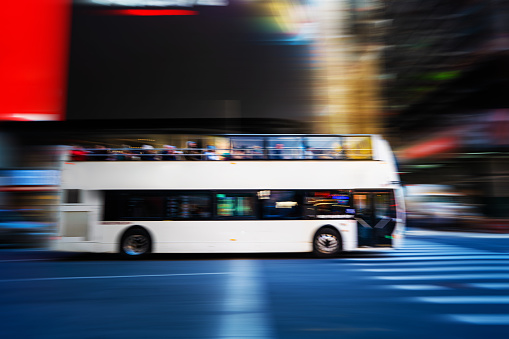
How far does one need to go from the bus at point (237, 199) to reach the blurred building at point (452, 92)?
10633 millimetres

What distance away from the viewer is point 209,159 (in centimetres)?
976

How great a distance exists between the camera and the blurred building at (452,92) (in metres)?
16.7

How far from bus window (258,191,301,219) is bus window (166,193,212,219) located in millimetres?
1487

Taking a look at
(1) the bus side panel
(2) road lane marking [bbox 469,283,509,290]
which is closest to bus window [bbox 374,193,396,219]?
(1) the bus side panel

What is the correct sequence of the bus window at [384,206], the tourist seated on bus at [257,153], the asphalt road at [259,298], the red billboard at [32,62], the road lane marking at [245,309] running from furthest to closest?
1. the red billboard at [32,62]
2. the tourist seated on bus at [257,153]
3. the bus window at [384,206]
4. the asphalt road at [259,298]
5. the road lane marking at [245,309]

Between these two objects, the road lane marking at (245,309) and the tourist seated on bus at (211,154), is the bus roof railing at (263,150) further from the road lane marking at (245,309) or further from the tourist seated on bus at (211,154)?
the road lane marking at (245,309)

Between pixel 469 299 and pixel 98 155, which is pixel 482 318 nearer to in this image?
pixel 469 299

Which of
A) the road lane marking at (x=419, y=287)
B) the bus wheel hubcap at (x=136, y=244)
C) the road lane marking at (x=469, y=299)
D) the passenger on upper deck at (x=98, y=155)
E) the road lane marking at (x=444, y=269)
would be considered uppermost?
the passenger on upper deck at (x=98, y=155)

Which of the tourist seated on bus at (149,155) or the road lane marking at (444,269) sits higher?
the tourist seated on bus at (149,155)

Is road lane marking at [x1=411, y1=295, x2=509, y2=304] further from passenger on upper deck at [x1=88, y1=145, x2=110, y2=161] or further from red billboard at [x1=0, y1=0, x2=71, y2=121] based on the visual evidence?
red billboard at [x1=0, y1=0, x2=71, y2=121]

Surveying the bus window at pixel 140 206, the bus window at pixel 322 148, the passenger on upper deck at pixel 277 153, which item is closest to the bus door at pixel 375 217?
the bus window at pixel 322 148

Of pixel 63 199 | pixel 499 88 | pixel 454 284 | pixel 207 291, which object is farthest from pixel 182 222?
pixel 499 88

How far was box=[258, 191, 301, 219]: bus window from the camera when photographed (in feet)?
31.6

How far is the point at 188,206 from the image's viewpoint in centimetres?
966
